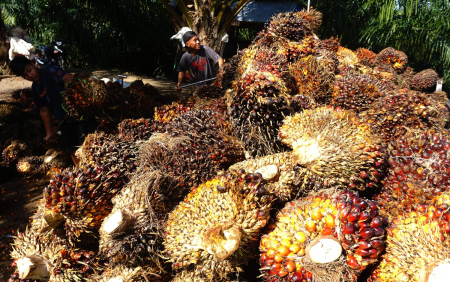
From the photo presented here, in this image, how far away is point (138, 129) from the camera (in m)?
2.39

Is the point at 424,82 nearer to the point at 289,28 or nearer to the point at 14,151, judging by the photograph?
the point at 289,28

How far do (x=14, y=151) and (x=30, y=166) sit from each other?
0.62 metres

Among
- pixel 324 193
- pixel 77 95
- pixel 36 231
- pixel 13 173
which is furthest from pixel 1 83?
pixel 324 193

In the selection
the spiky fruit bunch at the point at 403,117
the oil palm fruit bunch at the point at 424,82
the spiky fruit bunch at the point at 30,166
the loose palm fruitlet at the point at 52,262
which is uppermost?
the spiky fruit bunch at the point at 403,117

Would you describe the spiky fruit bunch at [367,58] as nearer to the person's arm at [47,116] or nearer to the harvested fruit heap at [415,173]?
the harvested fruit heap at [415,173]

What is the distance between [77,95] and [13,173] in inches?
111

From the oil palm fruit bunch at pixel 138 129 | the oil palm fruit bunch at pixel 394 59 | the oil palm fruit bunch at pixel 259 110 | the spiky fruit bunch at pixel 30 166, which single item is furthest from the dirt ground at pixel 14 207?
the oil palm fruit bunch at pixel 394 59

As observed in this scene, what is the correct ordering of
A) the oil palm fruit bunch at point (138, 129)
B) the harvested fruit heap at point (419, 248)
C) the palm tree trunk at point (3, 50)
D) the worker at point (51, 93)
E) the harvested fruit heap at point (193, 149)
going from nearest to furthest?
the harvested fruit heap at point (419, 248) → the harvested fruit heap at point (193, 149) → the oil palm fruit bunch at point (138, 129) → the worker at point (51, 93) → the palm tree trunk at point (3, 50)

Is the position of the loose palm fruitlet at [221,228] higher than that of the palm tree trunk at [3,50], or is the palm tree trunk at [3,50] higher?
the palm tree trunk at [3,50]

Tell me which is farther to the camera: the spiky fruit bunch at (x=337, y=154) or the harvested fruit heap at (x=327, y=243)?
the spiky fruit bunch at (x=337, y=154)

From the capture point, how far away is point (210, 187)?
1.50 metres

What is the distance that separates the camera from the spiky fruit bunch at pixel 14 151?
446 centimetres

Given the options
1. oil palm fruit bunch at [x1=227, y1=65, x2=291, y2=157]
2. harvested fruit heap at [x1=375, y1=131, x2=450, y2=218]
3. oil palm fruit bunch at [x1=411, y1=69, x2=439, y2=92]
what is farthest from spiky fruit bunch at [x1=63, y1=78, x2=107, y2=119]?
oil palm fruit bunch at [x1=411, y1=69, x2=439, y2=92]

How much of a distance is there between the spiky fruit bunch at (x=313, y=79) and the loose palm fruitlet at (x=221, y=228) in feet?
5.16
